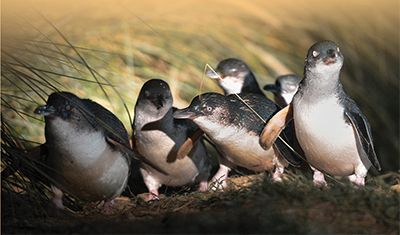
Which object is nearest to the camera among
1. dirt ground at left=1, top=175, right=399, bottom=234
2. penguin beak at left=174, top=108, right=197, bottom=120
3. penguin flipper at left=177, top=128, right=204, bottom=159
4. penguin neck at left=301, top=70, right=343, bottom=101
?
dirt ground at left=1, top=175, right=399, bottom=234

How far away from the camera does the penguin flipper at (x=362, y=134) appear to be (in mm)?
6000

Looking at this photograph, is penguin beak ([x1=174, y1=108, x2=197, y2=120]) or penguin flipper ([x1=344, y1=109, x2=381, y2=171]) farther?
penguin beak ([x1=174, y1=108, x2=197, y2=120])

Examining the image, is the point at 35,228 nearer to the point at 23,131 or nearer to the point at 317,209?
the point at 317,209

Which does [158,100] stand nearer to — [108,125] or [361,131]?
[108,125]

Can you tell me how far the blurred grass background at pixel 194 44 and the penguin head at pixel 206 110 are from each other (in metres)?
1.13

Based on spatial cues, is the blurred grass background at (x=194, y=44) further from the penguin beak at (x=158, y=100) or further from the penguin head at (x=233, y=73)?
the penguin beak at (x=158, y=100)

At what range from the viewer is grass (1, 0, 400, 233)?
16.0 feet

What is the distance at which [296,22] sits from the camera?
1048cm

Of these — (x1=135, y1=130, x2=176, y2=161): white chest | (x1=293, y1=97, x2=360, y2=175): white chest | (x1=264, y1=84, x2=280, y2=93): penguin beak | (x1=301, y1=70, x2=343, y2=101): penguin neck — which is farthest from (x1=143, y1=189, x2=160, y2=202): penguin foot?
(x1=264, y1=84, x2=280, y2=93): penguin beak

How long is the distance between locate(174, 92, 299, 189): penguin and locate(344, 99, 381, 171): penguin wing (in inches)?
28.6

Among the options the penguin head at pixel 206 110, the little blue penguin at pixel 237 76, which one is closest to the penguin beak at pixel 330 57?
the penguin head at pixel 206 110

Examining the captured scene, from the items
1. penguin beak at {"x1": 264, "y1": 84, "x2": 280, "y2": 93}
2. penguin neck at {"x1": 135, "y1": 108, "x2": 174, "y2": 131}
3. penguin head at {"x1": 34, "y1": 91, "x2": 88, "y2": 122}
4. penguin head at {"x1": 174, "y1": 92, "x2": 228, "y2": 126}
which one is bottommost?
penguin beak at {"x1": 264, "y1": 84, "x2": 280, "y2": 93}

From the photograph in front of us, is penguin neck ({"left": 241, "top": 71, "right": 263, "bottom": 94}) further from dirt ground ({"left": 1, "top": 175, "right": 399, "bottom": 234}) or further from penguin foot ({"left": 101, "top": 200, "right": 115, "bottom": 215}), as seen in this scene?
dirt ground ({"left": 1, "top": 175, "right": 399, "bottom": 234})

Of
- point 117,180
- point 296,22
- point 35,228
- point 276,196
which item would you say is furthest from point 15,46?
point 296,22
